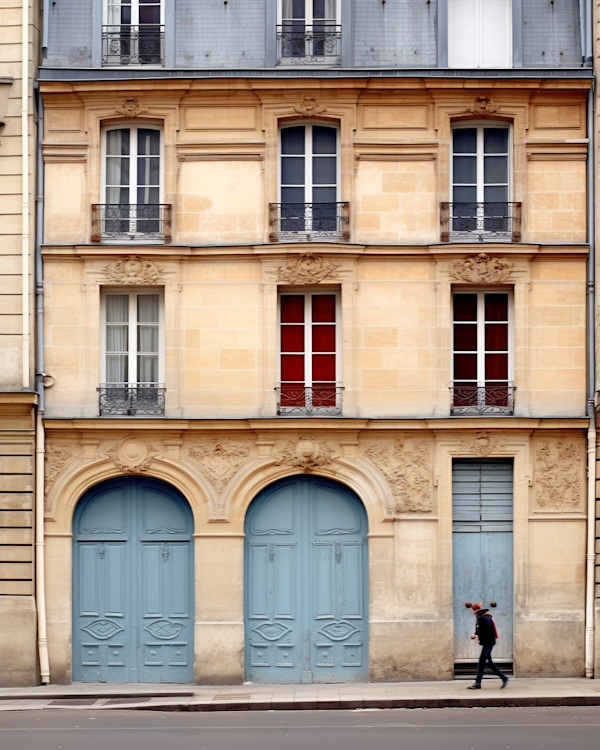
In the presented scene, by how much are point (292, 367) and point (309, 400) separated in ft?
2.34

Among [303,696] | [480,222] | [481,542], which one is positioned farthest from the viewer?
[480,222]

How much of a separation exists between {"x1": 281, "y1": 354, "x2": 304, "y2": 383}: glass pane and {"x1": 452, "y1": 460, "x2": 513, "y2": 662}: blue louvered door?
313cm

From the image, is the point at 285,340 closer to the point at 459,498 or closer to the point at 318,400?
the point at 318,400

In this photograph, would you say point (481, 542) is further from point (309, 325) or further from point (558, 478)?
point (309, 325)

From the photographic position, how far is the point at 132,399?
75.8 ft

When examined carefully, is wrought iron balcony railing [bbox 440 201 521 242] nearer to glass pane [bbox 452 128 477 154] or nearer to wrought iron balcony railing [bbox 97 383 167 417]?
glass pane [bbox 452 128 477 154]

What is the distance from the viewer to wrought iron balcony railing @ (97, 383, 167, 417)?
75.4 ft

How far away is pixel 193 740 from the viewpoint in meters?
17.0

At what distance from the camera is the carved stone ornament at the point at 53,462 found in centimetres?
2278

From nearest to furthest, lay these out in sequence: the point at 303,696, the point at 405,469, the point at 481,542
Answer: the point at 303,696
the point at 405,469
the point at 481,542

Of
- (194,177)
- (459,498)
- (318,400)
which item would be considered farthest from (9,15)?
(459,498)

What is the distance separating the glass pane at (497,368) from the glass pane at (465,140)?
3696 millimetres

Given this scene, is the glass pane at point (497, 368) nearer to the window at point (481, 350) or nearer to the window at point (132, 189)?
the window at point (481, 350)

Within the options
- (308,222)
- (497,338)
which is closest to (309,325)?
(308,222)
